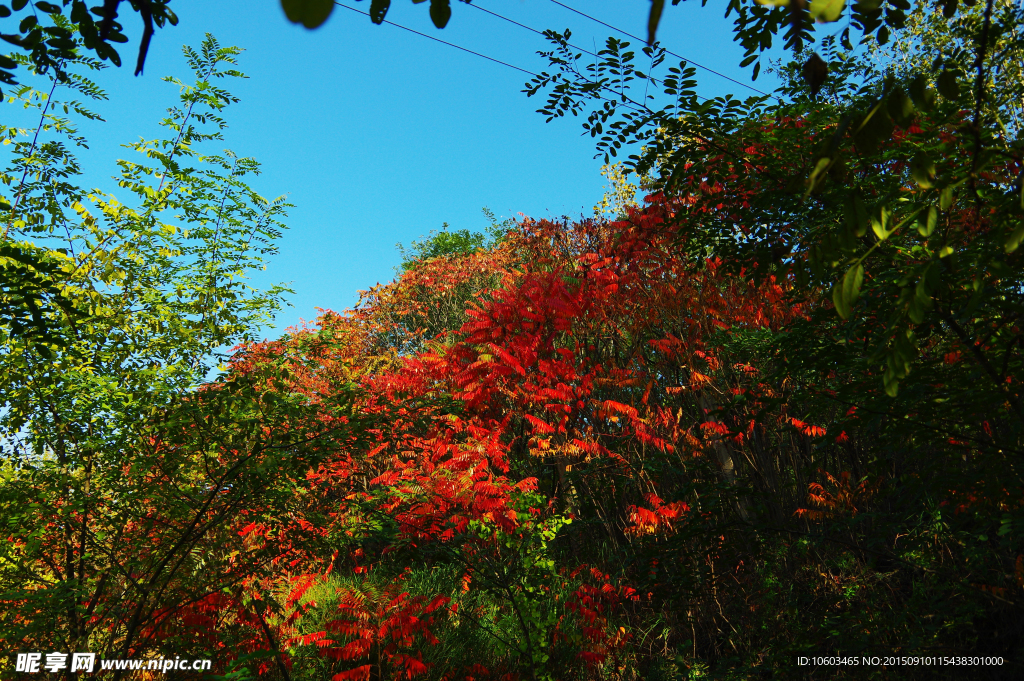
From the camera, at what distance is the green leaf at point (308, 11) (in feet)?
2.17

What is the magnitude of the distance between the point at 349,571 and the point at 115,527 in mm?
5059

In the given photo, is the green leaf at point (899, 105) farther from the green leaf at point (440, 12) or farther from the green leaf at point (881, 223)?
the green leaf at point (440, 12)

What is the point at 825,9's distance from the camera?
0.89 metres

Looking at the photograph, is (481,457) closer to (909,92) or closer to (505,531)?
(505,531)

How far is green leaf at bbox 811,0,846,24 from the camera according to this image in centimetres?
87

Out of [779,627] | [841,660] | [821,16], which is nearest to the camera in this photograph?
[821,16]

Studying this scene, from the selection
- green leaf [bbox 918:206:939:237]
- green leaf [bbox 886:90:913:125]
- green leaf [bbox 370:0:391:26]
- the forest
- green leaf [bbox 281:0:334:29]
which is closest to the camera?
green leaf [bbox 281:0:334:29]

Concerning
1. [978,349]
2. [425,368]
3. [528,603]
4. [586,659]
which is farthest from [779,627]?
[425,368]

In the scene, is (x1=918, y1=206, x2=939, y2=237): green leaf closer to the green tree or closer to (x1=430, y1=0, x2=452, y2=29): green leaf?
(x1=430, y1=0, x2=452, y2=29): green leaf

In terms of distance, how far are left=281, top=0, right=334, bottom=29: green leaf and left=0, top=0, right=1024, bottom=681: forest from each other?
6.23 feet

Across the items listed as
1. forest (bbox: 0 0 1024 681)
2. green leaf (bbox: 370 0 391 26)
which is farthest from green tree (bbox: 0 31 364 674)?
green leaf (bbox: 370 0 391 26)

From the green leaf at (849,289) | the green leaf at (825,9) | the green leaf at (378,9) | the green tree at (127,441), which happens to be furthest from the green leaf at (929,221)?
the green tree at (127,441)

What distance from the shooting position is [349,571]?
27.8 ft

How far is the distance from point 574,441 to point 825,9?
583cm
